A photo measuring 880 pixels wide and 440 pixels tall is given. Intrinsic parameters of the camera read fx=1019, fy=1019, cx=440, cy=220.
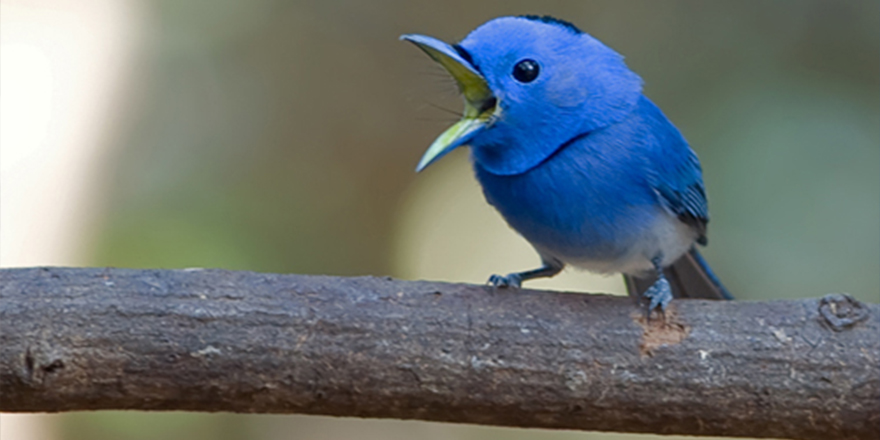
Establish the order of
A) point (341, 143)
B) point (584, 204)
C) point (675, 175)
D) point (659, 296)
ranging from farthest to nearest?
point (341, 143)
point (675, 175)
point (584, 204)
point (659, 296)

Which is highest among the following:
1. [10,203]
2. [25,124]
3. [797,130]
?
[25,124]

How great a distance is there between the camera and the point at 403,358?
7.56ft

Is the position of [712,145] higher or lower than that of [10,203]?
lower

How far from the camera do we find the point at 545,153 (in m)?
2.66

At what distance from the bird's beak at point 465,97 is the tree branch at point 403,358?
37 cm

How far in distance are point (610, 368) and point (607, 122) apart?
72cm

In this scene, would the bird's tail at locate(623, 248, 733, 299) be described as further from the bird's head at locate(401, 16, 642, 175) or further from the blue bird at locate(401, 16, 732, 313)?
the bird's head at locate(401, 16, 642, 175)

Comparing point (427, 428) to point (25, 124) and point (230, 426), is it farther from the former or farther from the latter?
point (25, 124)

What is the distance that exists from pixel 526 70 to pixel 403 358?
811mm

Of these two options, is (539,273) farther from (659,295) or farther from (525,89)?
(525,89)

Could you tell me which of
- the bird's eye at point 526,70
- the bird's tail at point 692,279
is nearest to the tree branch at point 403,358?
the bird's eye at point 526,70

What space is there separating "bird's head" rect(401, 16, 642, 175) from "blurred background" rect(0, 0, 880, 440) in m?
1.27

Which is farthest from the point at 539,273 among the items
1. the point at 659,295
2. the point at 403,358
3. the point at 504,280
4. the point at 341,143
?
the point at 341,143

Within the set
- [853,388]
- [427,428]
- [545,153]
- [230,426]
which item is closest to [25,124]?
[230,426]
